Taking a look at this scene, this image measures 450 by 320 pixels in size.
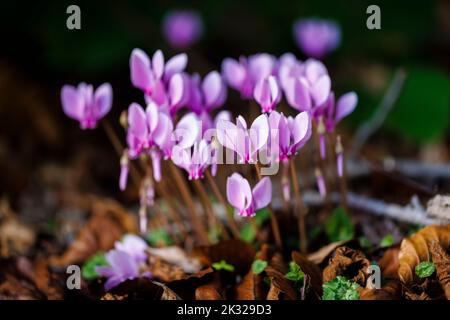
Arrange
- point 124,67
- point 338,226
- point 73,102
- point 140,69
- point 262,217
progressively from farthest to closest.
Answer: point 124,67 → point 262,217 → point 338,226 → point 73,102 → point 140,69

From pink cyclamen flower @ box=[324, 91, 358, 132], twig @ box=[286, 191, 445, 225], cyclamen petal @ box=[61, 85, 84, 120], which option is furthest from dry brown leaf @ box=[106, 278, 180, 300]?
twig @ box=[286, 191, 445, 225]

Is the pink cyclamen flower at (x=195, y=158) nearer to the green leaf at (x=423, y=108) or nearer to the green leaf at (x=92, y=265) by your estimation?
the green leaf at (x=92, y=265)

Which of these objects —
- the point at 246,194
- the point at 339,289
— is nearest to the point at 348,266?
the point at 339,289

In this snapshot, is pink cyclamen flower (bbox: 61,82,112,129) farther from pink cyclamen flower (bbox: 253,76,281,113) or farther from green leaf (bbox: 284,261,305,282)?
green leaf (bbox: 284,261,305,282)

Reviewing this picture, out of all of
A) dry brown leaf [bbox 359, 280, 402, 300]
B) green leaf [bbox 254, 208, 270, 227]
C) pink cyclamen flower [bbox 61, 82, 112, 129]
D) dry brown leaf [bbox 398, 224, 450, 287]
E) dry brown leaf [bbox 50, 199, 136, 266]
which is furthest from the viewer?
dry brown leaf [bbox 50, 199, 136, 266]

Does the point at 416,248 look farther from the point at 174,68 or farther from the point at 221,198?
the point at 174,68
